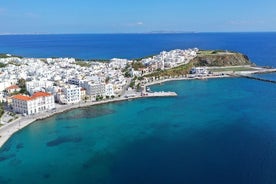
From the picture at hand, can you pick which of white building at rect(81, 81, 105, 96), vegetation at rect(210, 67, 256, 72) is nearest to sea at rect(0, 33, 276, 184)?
white building at rect(81, 81, 105, 96)

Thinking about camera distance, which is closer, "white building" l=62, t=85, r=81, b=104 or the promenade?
the promenade

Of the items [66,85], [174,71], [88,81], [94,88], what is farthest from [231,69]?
[66,85]

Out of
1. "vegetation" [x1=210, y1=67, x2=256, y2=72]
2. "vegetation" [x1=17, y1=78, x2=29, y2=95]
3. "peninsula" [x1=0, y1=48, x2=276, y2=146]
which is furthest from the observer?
"vegetation" [x1=210, y1=67, x2=256, y2=72]

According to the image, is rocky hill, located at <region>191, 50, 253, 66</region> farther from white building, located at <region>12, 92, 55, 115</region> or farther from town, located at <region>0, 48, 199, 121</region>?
white building, located at <region>12, 92, 55, 115</region>

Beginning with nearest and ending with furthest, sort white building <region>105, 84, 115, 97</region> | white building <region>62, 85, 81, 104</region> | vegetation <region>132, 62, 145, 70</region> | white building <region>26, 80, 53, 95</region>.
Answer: white building <region>62, 85, 81, 104</region>
white building <region>26, 80, 53, 95</region>
white building <region>105, 84, 115, 97</region>
vegetation <region>132, 62, 145, 70</region>

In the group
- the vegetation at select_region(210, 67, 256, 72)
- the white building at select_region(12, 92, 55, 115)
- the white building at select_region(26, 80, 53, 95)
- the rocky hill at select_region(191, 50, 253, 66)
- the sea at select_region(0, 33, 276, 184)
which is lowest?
the sea at select_region(0, 33, 276, 184)

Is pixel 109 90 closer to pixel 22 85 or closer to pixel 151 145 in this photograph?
pixel 22 85

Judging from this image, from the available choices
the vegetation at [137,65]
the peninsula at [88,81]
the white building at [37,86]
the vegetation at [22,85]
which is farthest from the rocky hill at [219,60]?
the vegetation at [22,85]

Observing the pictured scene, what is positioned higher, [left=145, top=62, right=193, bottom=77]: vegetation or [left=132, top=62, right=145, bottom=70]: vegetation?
[left=132, top=62, right=145, bottom=70]: vegetation

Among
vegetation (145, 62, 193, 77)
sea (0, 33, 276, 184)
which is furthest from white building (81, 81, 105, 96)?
vegetation (145, 62, 193, 77)
